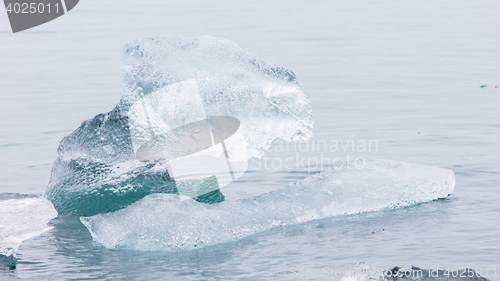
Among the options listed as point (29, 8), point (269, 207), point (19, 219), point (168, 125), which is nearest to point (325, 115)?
point (168, 125)

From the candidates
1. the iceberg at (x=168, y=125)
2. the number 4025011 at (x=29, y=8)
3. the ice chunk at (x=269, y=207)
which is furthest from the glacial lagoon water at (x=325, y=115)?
the number 4025011 at (x=29, y=8)

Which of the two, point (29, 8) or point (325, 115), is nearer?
point (325, 115)

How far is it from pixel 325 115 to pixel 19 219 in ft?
20.5

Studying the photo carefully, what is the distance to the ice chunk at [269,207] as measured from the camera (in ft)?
18.1

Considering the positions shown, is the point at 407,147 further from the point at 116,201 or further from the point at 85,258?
the point at 85,258

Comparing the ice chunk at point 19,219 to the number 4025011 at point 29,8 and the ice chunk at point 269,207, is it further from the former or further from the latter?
the number 4025011 at point 29,8

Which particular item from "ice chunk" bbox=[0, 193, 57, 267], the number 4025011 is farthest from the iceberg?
the number 4025011

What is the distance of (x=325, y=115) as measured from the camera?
35.9 ft

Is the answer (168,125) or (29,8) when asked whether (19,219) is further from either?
(29,8)

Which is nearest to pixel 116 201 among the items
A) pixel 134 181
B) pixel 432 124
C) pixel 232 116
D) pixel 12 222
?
pixel 134 181

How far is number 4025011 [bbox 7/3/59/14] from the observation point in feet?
89.6

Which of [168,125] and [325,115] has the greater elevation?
[168,125]

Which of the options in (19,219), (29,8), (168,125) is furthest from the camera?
(29,8)

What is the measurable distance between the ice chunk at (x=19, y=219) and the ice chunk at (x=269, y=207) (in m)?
0.48
